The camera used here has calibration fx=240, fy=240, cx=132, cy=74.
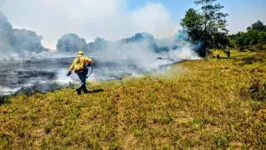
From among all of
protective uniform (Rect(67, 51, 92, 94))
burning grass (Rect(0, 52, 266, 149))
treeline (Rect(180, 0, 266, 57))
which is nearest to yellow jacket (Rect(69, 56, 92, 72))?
protective uniform (Rect(67, 51, 92, 94))

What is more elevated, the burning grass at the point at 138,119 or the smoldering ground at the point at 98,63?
the smoldering ground at the point at 98,63

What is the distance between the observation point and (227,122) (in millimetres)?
10312

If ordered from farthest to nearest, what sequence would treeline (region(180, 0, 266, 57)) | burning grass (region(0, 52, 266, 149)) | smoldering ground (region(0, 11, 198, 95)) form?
1. treeline (region(180, 0, 266, 57))
2. smoldering ground (region(0, 11, 198, 95))
3. burning grass (region(0, 52, 266, 149))

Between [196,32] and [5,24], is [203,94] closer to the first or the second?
[196,32]

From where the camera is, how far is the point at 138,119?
10.9 meters

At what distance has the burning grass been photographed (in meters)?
8.74

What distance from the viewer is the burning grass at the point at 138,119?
874cm

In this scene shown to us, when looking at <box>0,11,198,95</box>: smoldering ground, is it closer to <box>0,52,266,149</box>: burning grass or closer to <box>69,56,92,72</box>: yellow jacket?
<box>69,56,92,72</box>: yellow jacket

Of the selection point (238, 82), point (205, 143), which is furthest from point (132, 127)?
point (238, 82)

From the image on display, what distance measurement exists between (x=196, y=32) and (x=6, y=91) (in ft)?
119

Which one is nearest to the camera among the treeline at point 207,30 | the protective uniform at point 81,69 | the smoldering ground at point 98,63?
the protective uniform at point 81,69

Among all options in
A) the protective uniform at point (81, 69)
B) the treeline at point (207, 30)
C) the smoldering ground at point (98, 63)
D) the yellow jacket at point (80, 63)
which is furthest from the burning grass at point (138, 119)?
the treeline at point (207, 30)

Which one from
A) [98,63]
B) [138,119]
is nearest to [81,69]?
[138,119]

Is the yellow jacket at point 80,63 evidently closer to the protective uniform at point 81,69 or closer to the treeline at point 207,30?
the protective uniform at point 81,69
